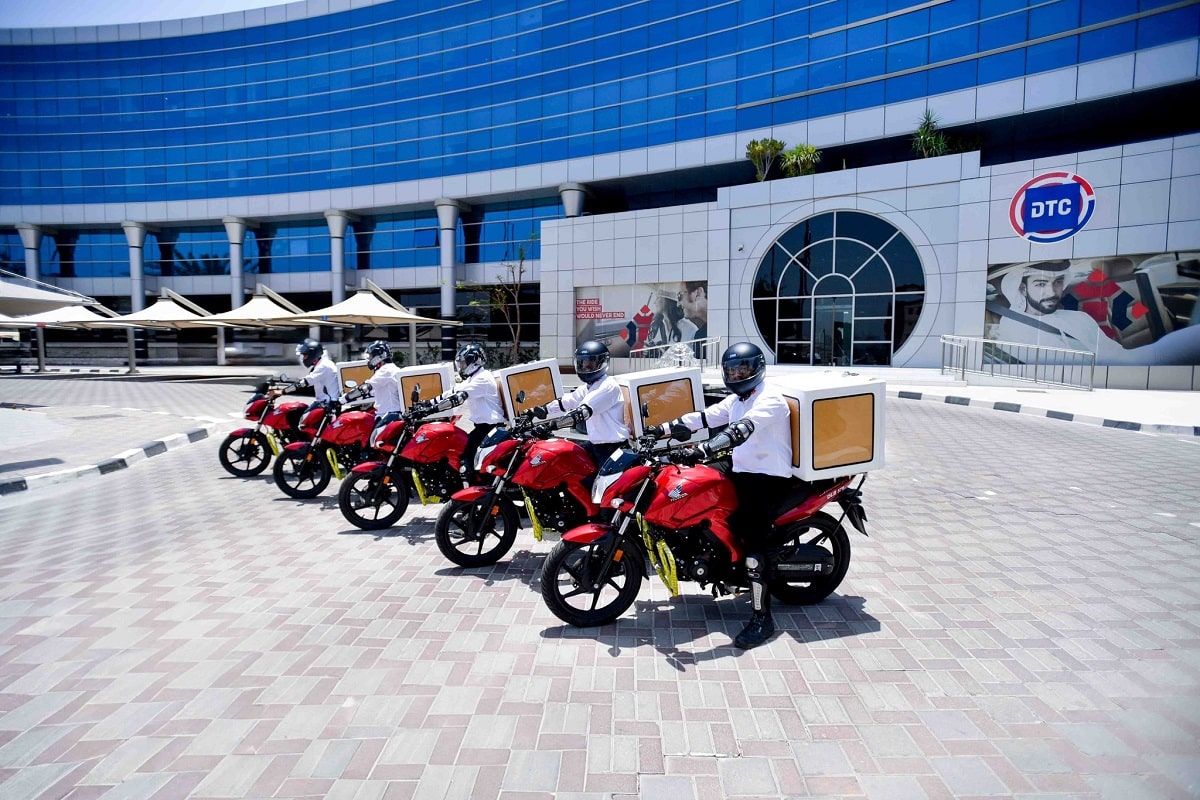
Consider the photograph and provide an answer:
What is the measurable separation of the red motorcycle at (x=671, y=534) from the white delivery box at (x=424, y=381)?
3.99m

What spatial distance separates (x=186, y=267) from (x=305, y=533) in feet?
147

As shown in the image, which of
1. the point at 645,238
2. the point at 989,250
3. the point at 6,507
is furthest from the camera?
the point at 645,238

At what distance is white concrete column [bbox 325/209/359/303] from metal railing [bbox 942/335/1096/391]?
33438mm

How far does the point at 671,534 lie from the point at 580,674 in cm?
106

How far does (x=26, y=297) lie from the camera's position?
34.4ft

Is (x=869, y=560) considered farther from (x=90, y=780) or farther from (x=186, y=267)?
(x=186, y=267)

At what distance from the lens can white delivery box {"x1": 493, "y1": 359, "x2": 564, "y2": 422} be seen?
6301mm

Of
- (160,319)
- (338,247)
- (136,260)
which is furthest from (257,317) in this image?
(136,260)

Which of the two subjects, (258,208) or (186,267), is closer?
(258,208)

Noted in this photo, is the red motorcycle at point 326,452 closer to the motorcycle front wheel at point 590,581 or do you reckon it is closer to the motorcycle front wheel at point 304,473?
the motorcycle front wheel at point 304,473

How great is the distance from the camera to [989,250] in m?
20.8

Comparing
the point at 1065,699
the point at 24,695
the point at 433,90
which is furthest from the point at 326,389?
the point at 433,90

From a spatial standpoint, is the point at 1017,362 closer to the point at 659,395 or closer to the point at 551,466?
the point at 659,395

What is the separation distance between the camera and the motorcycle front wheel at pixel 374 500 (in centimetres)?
600
